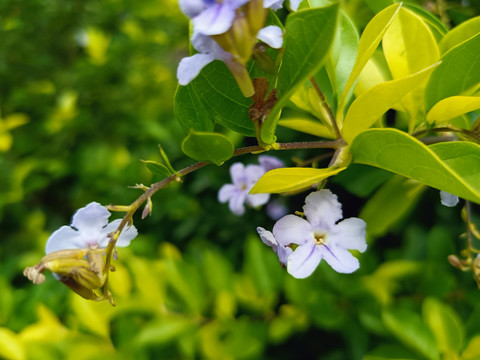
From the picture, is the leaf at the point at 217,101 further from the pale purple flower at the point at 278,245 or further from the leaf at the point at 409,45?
the leaf at the point at 409,45

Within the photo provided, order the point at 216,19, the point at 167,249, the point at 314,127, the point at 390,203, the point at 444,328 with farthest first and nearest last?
1. the point at 167,249
2. the point at 444,328
3. the point at 390,203
4. the point at 314,127
5. the point at 216,19

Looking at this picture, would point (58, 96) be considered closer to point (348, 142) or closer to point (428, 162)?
point (348, 142)

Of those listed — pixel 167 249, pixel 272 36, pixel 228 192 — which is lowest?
pixel 167 249

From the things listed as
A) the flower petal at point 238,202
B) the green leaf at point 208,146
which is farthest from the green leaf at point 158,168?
the flower petal at point 238,202

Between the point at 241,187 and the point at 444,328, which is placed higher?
the point at 241,187

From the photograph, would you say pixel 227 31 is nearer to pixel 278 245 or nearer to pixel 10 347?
pixel 278 245

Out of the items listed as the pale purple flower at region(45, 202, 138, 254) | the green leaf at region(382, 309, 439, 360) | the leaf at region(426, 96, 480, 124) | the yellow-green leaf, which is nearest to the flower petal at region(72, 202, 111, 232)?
the pale purple flower at region(45, 202, 138, 254)

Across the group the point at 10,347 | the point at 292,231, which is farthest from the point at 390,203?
the point at 10,347

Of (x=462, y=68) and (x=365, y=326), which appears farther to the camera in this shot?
→ (x=365, y=326)

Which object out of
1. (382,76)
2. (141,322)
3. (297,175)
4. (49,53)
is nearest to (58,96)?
(49,53)
